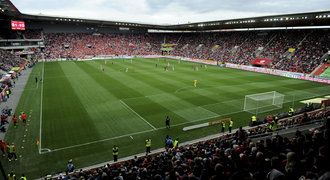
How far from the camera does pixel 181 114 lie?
2623 centimetres

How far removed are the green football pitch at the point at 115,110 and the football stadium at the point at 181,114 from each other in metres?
0.12

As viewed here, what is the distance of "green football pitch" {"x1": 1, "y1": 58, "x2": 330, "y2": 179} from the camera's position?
61.0ft

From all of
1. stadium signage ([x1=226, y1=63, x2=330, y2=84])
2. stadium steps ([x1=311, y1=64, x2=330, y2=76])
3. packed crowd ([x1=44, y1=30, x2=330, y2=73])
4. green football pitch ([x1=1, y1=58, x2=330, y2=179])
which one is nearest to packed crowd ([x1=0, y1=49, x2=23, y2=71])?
green football pitch ([x1=1, y1=58, x2=330, y2=179])

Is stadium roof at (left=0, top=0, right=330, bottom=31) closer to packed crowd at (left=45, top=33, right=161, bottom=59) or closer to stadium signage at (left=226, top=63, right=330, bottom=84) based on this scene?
packed crowd at (left=45, top=33, right=161, bottom=59)

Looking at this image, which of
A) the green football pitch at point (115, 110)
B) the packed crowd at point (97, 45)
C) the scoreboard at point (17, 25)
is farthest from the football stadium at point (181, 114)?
the packed crowd at point (97, 45)

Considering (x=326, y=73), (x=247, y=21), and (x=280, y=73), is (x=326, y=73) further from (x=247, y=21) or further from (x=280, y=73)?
(x=247, y=21)

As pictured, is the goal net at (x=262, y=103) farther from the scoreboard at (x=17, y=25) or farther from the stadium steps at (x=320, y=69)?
the scoreboard at (x=17, y=25)

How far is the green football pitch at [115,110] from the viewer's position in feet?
61.0

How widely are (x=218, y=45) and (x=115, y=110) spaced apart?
59292mm

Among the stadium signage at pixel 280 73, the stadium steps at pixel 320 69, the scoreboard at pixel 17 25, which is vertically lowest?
the stadium signage at pixel 280 73

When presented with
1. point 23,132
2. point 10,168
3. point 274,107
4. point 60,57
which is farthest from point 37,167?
point 60,57

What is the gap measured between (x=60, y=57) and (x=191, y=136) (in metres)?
65.4

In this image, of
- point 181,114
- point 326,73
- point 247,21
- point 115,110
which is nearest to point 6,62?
point 115,110

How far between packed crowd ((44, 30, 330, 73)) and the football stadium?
1.36 feet
